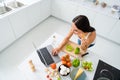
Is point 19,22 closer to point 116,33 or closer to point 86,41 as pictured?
point 86,41

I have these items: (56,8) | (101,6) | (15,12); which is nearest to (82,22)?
(15,12)

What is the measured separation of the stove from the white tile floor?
0.41 m

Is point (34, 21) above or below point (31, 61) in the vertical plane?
below

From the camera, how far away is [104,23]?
2.44 meters

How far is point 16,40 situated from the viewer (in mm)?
2387

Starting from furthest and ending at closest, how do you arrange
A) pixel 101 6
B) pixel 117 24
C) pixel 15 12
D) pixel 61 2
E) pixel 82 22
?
pixel 61 2, pixel 101 6, pixel 117 24, pixel 15 12, pixel 82 22

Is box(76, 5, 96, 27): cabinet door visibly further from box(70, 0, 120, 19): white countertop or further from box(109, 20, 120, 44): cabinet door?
box(109, 20, 120, 44): cabinet door

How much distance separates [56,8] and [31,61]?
228 centimetres

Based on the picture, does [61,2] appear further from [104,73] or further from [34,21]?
[104,73]

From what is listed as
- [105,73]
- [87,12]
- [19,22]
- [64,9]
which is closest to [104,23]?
[87,12]

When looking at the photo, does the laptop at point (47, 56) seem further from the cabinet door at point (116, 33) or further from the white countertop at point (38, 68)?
the cabinet door at point (116, 33)

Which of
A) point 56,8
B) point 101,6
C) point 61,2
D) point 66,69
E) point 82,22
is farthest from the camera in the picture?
point 56,8

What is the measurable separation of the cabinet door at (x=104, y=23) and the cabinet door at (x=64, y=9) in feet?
2.16

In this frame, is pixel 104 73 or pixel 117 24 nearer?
pixel 104 73
